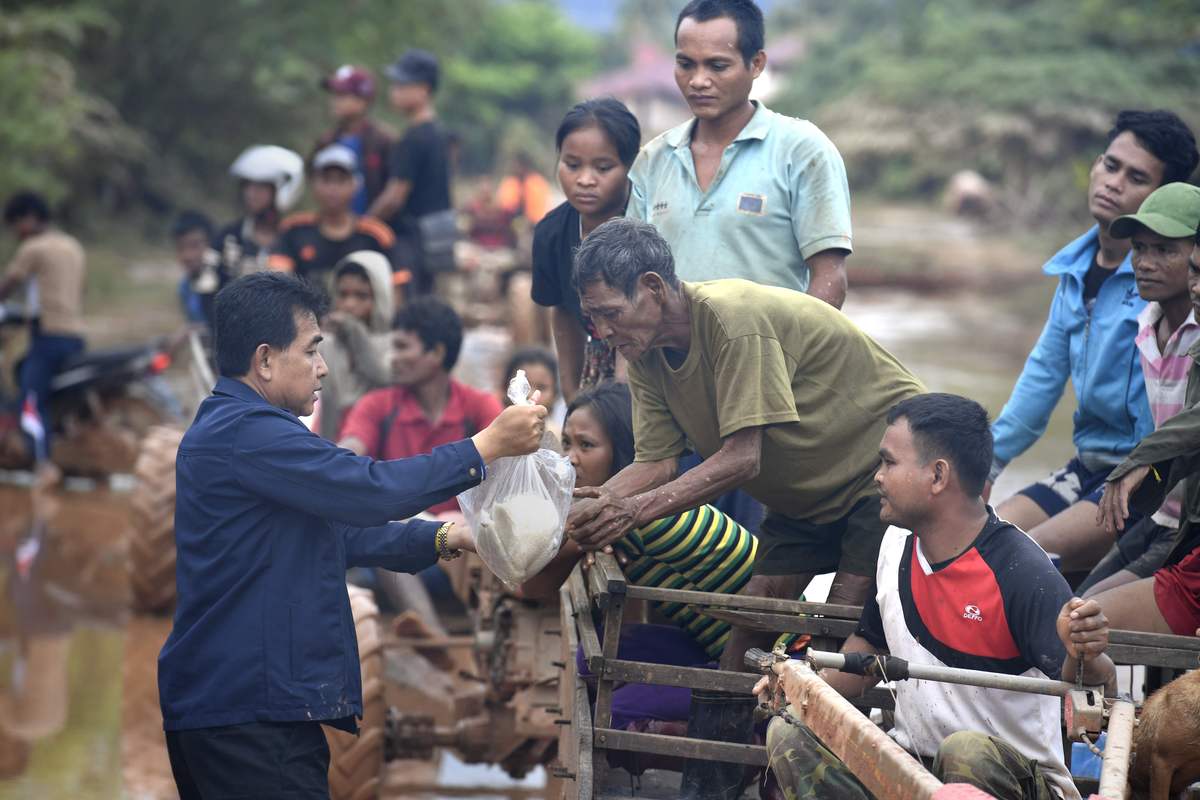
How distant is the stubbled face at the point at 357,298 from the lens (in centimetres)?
805

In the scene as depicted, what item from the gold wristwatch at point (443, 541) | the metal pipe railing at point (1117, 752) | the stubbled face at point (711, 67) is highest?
the stubbled face at point (711, 67)

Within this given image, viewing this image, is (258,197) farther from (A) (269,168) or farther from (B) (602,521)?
(B) (602,521)

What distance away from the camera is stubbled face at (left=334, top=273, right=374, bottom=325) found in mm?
8047

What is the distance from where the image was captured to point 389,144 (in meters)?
9.71

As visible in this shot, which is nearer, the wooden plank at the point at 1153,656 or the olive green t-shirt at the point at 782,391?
the wooden plank at the point at 1153,656

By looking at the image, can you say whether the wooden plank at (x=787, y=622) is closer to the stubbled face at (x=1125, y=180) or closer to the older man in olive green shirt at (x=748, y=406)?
the older man in olive green shirt at (x=748, y=406)

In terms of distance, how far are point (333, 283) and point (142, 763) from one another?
9.11ft

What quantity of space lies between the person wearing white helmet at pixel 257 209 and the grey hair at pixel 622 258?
18.9 ft

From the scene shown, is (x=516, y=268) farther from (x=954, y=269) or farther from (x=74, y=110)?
Answer: (x=954, y=269)

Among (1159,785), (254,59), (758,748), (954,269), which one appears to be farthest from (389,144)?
(954,269)

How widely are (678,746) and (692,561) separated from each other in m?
0.87

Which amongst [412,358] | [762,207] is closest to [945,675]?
[762,207]

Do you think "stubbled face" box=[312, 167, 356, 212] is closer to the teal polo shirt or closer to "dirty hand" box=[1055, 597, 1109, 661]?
the teal polo shirt

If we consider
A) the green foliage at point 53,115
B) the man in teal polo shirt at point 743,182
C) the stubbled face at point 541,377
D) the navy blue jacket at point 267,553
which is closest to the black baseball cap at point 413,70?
the stubbled face at point 541,377
